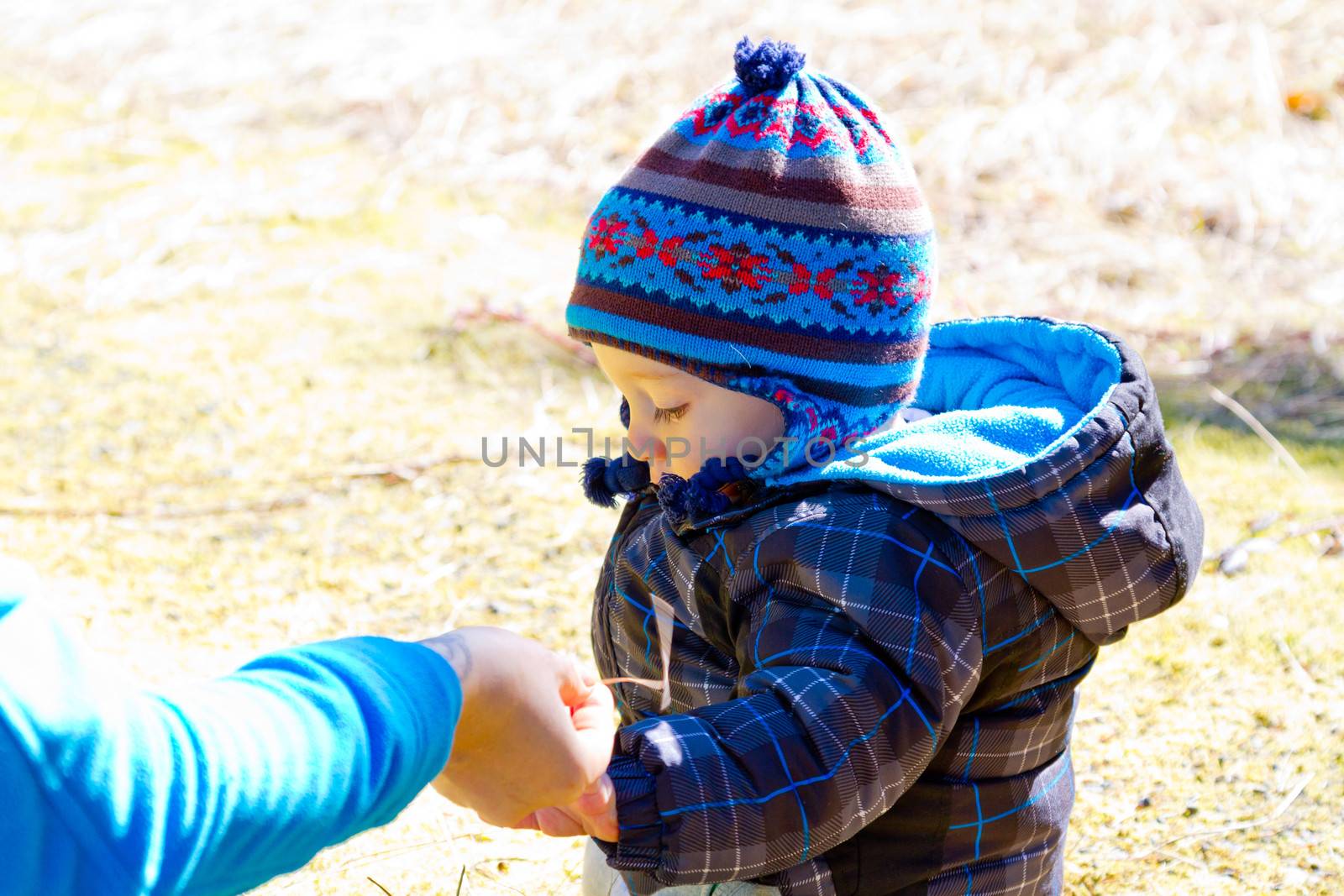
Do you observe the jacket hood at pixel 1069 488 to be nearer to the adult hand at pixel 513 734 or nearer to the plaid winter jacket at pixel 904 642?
the plaid winter jacket at pixel 904 642

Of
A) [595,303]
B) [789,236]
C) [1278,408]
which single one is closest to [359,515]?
[595,303]

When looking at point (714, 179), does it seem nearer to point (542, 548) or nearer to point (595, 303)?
point (595, 303)

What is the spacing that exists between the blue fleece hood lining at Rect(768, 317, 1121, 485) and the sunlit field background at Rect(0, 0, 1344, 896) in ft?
2.79

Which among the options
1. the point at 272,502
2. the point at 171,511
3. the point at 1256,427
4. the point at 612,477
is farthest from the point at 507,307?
the point at 612,477

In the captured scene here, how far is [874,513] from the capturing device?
169 centimetres

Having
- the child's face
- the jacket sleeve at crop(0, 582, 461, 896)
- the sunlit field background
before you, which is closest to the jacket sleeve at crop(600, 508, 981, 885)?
the child's face

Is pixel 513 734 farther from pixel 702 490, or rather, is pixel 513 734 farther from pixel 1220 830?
pixel 1220 830

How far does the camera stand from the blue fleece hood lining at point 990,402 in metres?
1.73

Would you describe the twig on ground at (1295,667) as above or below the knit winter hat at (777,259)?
below

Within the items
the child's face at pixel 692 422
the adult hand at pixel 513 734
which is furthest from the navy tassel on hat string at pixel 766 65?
the adult hand at pixel 513 734

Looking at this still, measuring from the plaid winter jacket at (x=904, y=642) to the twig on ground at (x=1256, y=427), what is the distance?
1.90 m

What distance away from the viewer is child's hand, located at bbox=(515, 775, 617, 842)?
4.68 feet

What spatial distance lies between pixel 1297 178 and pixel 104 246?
5.02 meters

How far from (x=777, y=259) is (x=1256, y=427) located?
246cm
